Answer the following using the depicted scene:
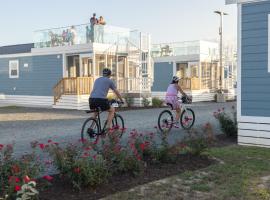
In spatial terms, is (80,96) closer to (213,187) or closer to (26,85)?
(26,85)

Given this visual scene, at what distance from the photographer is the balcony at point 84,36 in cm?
2156

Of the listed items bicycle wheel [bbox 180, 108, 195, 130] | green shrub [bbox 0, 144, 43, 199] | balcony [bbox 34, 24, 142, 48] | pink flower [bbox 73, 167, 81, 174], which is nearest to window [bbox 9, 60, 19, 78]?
balcony [bbox 34, 24, 142, 48]

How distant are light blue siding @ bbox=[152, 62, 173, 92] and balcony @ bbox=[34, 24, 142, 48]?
8.84 meters

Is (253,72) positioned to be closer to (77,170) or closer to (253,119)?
(253,119)

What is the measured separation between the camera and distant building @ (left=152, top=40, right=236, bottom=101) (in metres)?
29.8

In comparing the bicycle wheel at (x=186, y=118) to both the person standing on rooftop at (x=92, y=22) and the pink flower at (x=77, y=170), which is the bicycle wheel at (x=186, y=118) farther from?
the person standing on rooftop at (x=92, y=22)

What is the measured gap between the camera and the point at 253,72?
8.77 meters

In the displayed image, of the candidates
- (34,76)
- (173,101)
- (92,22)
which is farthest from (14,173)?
(34,76)

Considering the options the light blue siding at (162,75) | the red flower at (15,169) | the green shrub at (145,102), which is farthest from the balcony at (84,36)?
the red flower at (15,169)

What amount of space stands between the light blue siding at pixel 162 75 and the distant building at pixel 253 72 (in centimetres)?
2275

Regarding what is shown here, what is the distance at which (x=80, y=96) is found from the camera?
803 inches

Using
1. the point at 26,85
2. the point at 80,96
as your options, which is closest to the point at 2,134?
the point at 80,96

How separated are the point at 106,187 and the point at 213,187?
1402 millimetres

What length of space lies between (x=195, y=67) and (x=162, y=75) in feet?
8.72
